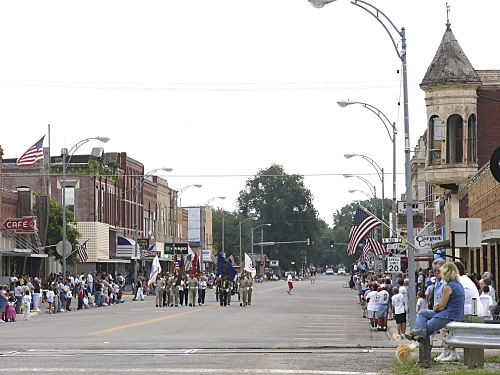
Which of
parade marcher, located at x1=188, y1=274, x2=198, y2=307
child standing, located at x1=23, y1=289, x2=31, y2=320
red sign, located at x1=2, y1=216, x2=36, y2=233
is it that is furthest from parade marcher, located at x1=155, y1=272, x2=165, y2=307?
child standing, located at x1=23, y1=289, x2=31, y2=320

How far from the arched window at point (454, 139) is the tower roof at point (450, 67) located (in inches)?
65.9

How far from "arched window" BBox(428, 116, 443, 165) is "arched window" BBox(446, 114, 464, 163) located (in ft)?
1.25

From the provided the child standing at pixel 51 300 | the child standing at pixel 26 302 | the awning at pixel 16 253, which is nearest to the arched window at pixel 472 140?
the child standing at pixel 51 300

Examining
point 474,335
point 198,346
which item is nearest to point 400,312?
point 198,346

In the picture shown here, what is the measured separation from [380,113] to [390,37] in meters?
7.96

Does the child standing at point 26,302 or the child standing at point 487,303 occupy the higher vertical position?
the child standing at point 487,303

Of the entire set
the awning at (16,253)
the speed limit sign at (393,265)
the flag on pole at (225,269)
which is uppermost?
the awning at (16,253)

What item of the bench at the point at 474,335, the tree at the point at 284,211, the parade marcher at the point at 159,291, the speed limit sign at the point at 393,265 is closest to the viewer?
the bench at the point at 474,335

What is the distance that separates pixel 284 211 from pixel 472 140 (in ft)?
387

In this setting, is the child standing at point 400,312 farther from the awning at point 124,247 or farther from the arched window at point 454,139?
the awning at point 124,247

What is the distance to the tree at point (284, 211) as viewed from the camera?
165 m

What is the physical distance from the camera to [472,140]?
46.7 meters

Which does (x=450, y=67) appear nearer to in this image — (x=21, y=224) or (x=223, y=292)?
(x=223, y=292)

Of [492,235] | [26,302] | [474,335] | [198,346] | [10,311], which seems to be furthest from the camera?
[26,302]
